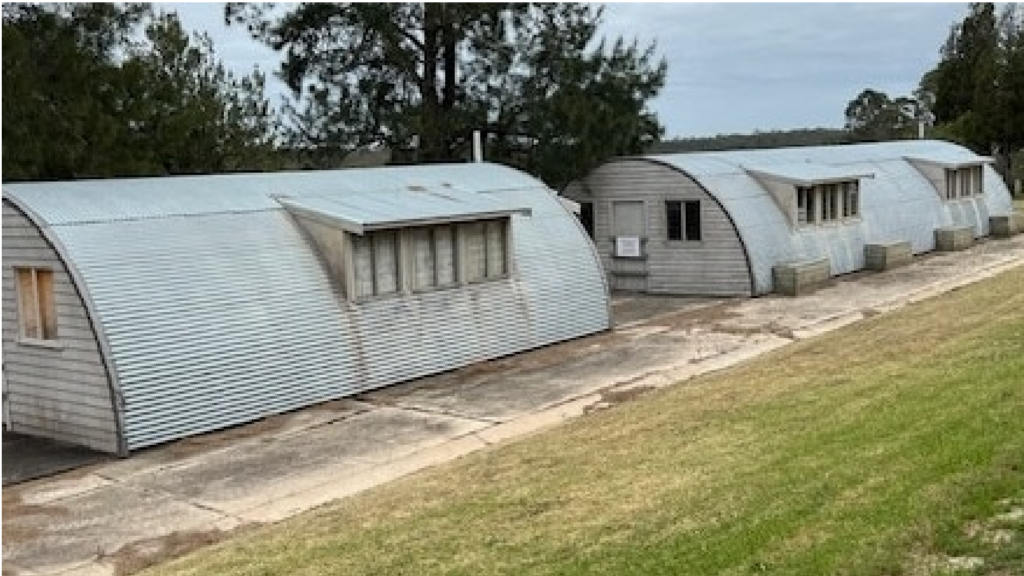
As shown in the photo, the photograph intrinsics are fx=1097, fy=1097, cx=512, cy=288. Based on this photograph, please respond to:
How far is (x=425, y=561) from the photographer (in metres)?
7.09

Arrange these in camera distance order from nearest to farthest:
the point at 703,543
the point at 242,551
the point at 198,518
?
the point at 703,543 → the point at 242,551 → the point at 198,518

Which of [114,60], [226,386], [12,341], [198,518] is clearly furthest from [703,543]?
[114,60]

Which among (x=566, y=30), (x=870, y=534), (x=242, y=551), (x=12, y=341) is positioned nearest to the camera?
(x=870, y=534)

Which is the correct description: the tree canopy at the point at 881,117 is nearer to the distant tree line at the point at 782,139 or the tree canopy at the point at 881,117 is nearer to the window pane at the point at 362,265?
the distant tree line at the point at 782,139

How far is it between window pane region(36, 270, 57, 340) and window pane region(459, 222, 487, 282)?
20.1 feet

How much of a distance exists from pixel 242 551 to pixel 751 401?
522 centimetres

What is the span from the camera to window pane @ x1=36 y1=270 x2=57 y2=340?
13.5 meters

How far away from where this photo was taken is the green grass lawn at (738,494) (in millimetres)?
5883

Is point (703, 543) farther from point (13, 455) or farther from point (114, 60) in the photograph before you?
point (114, 60)

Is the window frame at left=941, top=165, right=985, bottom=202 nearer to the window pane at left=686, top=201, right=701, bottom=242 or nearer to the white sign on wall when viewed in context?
the window pane at left=686, top=201, right=701, bottom=242

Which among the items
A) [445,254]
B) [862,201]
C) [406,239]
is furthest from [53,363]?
[862,201]

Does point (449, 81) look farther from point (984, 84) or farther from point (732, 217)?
point (984, 84)

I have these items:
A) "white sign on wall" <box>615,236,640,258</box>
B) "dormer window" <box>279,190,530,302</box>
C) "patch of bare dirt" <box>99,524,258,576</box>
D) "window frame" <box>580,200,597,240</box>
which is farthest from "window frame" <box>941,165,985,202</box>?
"patch of bare dirt" <box>99,524,258,576</box>

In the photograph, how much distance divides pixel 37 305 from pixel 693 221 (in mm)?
13885
